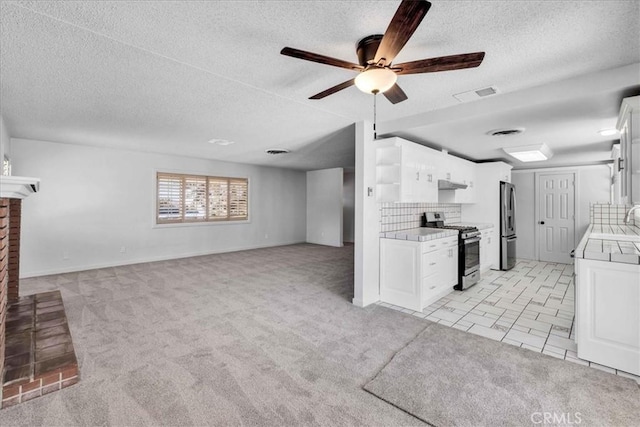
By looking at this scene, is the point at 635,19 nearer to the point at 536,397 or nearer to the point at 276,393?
the point at 536,397

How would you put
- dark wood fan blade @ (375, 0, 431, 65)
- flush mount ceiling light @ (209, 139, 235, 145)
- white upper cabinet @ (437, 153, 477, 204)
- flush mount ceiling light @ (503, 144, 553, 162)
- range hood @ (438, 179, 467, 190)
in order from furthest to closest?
flush mount ceiling light @ (209, 139, 235, 145) < white upper cabinet @ (437, 153, 477, 204) < range hood @ (438, 179, 467, 190) < flush mount ceiling light @ (503, 144, 553, 162) < dark wood fan blade @ (375, 0, 431, 65)

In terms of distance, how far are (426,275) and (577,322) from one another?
1405 mm

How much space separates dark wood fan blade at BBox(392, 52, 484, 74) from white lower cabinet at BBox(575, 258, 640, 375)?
1861mm

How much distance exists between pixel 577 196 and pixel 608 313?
519 centimetres

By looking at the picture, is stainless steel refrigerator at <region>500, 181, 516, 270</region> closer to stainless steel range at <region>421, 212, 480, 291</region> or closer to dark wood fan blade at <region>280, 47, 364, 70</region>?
stainless steel range at <region>421, 212, 480, 291</region>

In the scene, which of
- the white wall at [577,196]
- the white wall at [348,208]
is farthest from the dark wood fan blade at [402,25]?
the white wall at [348,208]

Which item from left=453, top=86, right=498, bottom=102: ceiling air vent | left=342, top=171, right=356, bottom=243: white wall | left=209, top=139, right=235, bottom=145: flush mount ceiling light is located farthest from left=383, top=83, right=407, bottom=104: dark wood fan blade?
left=342, top=171, right=356, bottom=243: white wall

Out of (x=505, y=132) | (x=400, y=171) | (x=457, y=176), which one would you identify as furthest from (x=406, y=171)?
(x=457, y=176)

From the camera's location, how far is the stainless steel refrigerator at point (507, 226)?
5.47 metres

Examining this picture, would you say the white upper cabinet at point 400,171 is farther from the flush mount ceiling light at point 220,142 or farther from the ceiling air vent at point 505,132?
the flush mount ceiling light at point 220,142

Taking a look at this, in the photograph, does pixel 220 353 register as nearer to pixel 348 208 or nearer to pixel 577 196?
pixel 577 196

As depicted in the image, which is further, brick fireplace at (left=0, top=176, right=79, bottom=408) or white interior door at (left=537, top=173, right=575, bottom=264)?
white interior door at (left=537, top=173, right=575, bottom=264)

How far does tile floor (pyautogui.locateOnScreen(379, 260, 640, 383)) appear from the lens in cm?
267

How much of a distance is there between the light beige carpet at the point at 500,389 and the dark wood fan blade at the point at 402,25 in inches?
84.7
